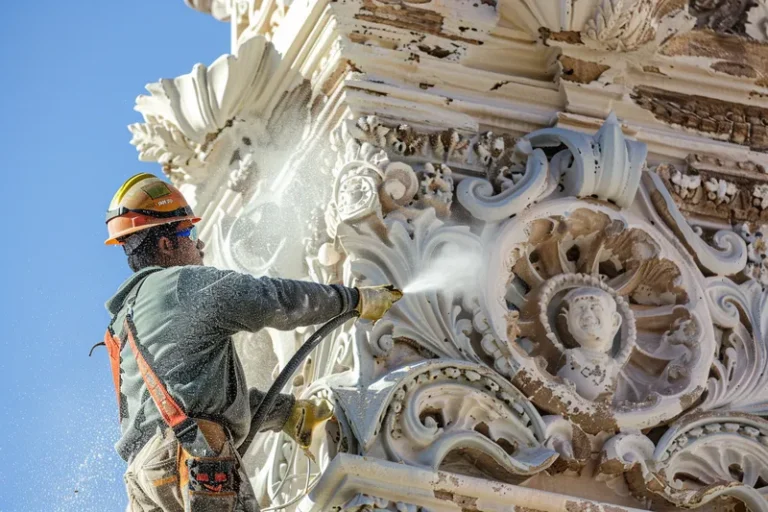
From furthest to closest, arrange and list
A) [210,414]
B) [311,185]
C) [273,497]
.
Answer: [311,185] → [273,497] → [210,414]

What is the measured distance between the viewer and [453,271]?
673 centimetres

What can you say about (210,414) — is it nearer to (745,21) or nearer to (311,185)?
(311,185)

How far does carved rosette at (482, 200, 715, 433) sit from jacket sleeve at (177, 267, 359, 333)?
823mm

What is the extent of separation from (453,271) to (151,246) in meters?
1.12

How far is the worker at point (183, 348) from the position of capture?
5.91 metres

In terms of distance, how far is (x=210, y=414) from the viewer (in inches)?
234

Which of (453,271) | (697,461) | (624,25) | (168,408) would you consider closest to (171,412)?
(168,408)

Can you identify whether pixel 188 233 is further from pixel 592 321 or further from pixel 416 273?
pixel 592 321

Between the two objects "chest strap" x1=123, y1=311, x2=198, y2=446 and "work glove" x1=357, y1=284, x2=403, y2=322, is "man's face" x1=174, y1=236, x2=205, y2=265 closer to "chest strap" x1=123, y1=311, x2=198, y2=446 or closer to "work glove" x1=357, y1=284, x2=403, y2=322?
"chest strap" x1=123, y1=311, x2=198, y2=446

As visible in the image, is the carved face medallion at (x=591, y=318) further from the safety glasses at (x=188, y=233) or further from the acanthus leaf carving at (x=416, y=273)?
the safety glasses at (x=188, y=233)

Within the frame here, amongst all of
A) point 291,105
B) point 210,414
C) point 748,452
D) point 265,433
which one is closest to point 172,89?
point 291,105

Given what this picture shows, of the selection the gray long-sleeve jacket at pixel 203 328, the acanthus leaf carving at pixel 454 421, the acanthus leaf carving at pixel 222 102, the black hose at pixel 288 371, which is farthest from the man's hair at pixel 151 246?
the acanthus leaf carving at pixel 222 102

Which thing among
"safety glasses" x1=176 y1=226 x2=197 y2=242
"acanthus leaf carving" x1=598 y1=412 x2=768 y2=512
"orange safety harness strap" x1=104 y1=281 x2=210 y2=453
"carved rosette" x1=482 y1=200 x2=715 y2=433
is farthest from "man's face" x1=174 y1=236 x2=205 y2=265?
"acanthus leaf carving" x1=598 y1=412 x2=768 y2=512

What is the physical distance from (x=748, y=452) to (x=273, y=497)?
1752mm
